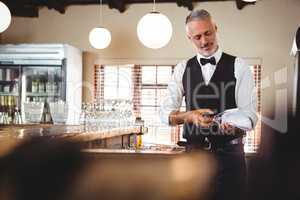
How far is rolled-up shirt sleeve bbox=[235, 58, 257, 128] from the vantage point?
1.65 meters

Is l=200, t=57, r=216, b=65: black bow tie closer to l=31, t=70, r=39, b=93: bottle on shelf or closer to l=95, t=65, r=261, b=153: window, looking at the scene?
l=95, t=65, r=261, b=153: window

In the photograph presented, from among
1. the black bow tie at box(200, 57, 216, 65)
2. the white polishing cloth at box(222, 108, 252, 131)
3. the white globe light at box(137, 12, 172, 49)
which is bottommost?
the white polishing cloth at box(222, 108, 252, 131)

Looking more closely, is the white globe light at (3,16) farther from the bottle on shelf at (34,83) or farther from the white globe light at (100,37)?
the bottle on shelf at (34,83)

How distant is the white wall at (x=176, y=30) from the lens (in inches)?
215

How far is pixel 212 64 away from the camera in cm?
185

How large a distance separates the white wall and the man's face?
11.5 feet

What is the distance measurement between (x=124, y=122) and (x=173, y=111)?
2094 millimetres

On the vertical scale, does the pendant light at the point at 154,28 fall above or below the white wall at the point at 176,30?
below

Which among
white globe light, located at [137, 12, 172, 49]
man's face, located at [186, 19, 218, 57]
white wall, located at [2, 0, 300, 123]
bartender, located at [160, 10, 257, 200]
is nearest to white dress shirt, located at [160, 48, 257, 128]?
bartender, located at [160, 10, 257, 200]

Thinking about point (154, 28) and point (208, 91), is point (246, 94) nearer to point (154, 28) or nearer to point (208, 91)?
point (208, 91)

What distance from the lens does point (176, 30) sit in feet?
18.6

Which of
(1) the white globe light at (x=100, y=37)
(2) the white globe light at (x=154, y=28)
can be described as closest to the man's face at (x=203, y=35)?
(2) the white globe light at (x=154, y=28)

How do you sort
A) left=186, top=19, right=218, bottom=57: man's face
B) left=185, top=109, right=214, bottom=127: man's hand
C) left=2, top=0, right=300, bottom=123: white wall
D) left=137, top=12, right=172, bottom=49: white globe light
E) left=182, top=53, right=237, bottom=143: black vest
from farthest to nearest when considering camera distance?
left=2, top=0, right=300, bottom=123: white wall → left=137, top=12, right=172, bottom=49: white globe light → left=186, top=19, right=218, bottom=57: man's face → left=182, top=53, right=237, bottom=143: black vest → left=185, top=109, right=214, bottom=127: man's hand

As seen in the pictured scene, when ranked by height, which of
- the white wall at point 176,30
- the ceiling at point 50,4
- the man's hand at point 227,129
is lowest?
the man's hand at point 227,129
